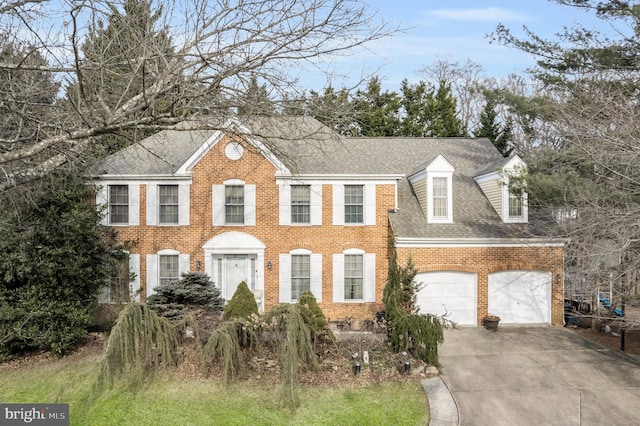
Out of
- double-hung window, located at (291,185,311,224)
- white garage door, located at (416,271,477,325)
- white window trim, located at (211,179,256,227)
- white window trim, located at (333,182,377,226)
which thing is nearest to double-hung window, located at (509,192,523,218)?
white garage door, located at (416,271,477,325)

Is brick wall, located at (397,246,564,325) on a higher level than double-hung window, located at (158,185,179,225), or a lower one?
lower

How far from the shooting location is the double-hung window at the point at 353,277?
51.8 feet

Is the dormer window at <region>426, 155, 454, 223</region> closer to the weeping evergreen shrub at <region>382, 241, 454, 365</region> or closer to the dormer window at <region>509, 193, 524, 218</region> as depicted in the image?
the dormer window at <region>509, 193, 524, 218</region>

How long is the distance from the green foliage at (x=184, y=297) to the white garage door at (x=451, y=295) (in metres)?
7.01

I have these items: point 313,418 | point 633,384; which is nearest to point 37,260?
point 313,418

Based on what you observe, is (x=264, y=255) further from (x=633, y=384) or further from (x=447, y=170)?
(x=633, y=384)

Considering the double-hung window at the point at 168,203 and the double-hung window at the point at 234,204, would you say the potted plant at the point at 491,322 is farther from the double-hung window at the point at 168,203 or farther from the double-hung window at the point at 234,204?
the double-hung window at the point at 168,203

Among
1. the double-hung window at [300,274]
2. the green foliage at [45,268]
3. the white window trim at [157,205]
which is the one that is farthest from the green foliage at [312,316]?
the white window trim at [157,205]

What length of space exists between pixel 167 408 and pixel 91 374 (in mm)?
2854

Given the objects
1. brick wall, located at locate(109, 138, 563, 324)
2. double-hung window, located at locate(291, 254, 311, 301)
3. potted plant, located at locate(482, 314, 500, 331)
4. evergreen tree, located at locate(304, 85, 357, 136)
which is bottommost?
potted plant, located at locate(482, 314, 500, 331)

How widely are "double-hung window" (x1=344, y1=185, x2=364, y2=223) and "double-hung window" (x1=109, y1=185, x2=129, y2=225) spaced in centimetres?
791

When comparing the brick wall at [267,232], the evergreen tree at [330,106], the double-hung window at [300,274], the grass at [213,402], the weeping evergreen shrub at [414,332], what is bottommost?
the grass at [213,402]

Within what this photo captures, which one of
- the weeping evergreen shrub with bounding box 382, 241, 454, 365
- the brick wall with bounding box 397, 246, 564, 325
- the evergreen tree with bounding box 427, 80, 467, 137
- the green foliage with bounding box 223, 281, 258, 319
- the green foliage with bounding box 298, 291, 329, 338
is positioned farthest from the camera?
the evergreen tree with bounding box 427, 80, 467, 137

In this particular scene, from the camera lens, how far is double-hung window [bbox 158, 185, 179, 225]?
15.9 metres
